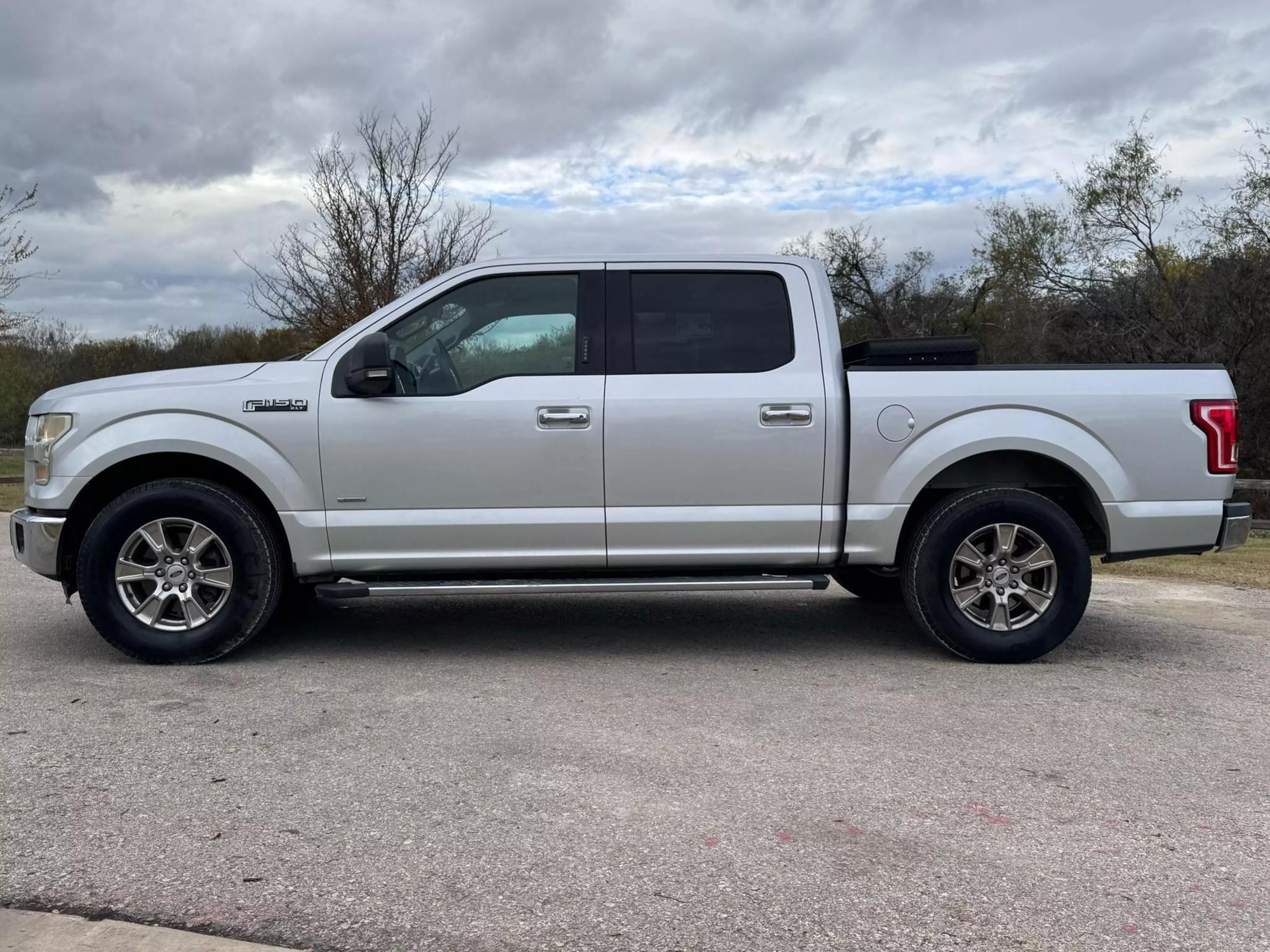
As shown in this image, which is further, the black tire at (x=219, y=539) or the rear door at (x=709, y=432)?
the rear door at (x=709, y=432)

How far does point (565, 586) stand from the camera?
5.36m

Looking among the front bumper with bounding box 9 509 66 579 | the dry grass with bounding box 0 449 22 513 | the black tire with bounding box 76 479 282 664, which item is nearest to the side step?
the black tire with bounding box 76 479 282 664

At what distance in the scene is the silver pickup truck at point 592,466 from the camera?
5.35 metres

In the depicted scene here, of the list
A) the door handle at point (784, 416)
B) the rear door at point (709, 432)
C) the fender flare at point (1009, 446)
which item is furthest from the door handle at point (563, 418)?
the fender flare at point (1009, 446)

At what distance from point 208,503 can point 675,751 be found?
2.69m

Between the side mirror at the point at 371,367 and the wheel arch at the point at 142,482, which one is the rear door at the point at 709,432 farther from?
the wheel arch at the point at 142,482

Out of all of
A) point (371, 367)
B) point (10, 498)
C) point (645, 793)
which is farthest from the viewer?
point (10, 498)

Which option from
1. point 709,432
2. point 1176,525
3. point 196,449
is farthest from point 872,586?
point 196,449

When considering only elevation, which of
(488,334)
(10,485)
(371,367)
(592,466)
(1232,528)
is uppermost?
(488,334)

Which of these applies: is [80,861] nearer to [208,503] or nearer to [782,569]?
[208,503]

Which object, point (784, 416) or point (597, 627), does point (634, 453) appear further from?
point (597, 627)

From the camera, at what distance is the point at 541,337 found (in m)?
5.57

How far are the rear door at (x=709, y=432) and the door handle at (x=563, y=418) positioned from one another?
0.39ft

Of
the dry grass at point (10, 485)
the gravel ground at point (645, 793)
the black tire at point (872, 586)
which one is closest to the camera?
the gravel ground at point (645, 793)
